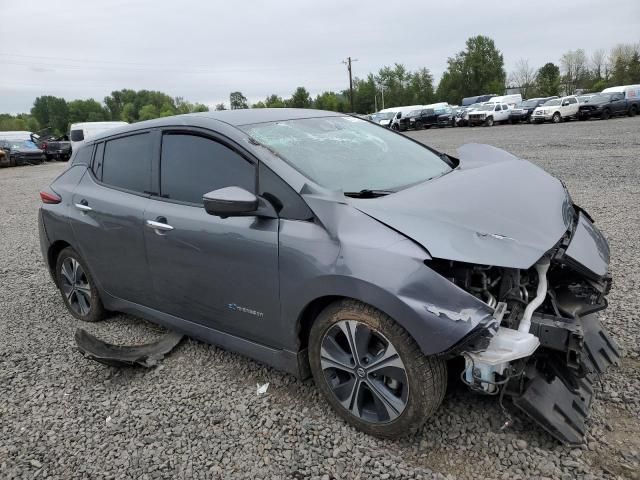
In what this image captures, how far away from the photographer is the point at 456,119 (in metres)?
36.9

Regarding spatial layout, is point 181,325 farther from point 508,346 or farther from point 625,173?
point 625,173

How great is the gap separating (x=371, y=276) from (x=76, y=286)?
309 centimetres

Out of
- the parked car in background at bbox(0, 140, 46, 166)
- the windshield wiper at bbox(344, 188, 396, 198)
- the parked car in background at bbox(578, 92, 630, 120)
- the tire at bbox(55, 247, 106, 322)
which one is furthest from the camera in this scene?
the parked car in background at bbox(578, 92, 630, 120)

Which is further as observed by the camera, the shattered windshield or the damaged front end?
→ the shattered windshield

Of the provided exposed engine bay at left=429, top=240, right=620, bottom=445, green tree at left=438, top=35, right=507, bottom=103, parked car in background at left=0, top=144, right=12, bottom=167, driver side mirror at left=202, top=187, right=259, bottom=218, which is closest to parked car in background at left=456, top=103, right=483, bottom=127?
parked car in background at left=0, top=144, right=12, bottom=167

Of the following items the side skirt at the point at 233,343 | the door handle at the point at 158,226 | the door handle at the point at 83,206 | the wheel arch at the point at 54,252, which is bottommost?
the side skirt at the point at 233,343

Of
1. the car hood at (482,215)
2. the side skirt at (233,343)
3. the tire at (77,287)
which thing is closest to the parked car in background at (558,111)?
the car hood at (482,215)

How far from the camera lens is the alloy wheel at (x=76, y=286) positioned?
423cm

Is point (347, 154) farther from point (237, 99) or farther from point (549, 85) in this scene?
point (237, 99)

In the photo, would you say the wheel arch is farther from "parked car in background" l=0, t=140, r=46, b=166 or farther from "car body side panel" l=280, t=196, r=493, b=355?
"parked car in background" l=0, t=140, r=46, b=166

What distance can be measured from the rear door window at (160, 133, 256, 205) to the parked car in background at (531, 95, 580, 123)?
31670mm

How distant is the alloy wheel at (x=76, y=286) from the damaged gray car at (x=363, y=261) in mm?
663

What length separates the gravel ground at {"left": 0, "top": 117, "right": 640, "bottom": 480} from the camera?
2387 millimetres

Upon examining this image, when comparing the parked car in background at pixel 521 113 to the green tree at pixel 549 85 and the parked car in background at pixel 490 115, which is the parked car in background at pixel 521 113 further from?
the green tree at pixel 549 85
